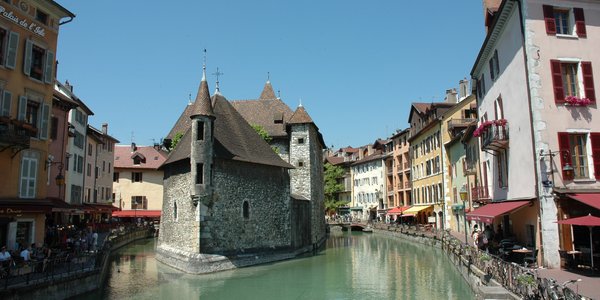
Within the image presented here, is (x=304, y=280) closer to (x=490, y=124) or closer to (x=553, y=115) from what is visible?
(x=490, y=124)

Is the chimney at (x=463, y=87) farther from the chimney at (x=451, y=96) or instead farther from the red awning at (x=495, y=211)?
the red awning at (x=495, y=211)

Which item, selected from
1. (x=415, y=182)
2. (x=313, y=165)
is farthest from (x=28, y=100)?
(x=415, y=182)

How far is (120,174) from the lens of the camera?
54.8m

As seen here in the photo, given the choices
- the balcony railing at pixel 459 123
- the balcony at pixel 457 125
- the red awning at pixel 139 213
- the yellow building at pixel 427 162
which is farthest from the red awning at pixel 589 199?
the red awning at pixel 139 213

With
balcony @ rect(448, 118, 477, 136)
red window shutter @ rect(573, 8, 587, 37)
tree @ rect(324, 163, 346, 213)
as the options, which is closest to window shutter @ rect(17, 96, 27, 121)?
red window shutter @ rect(573, 8, 587, 37)

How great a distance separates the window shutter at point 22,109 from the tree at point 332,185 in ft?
188

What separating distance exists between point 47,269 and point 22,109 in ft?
21.4

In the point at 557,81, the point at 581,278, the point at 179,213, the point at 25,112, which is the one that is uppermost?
the point at 557,81

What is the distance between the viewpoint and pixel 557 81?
16.1 meters

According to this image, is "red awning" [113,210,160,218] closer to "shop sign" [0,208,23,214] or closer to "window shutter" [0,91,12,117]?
"shop sign" [0,208,23,214]

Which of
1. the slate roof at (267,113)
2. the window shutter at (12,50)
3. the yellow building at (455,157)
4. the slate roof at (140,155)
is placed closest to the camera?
the window shutter at (12,50)

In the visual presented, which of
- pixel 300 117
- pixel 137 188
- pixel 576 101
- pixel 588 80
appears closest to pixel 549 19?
pixel 588 80

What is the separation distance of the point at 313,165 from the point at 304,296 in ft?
66.1

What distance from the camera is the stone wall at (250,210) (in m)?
24.9
